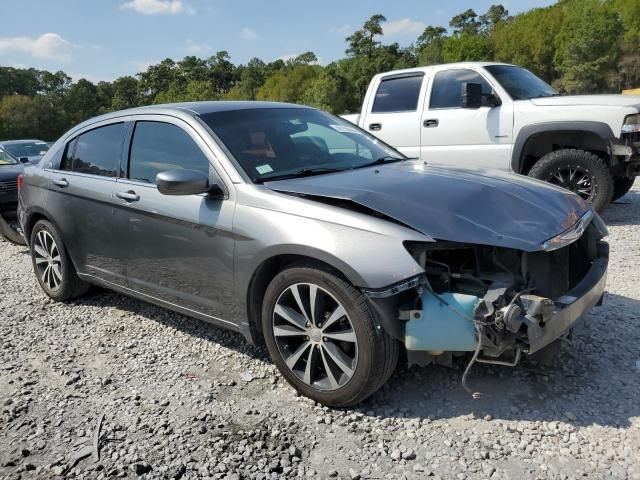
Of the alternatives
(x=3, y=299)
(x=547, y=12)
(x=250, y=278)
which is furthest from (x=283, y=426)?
(x=547, y=12)

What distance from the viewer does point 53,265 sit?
5023mm

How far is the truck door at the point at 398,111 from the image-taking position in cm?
761

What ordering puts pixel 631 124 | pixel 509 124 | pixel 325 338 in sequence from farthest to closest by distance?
pixel 509 124
pixel 631 124
pixel 325 338

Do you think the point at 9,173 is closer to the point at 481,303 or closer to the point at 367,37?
the point at 481,303

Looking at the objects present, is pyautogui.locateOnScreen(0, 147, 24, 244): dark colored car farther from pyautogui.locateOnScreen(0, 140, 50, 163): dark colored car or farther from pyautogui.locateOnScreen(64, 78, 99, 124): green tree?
pyautogui.locateOnScreen(64, 78, 99, 124): green tree

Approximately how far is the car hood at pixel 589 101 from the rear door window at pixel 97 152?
16.5 ft

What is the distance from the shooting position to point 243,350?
384 centimetres

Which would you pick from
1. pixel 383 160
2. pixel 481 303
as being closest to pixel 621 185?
pixel 383 160

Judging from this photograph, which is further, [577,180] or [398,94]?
[398,94]

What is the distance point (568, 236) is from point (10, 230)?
720cm

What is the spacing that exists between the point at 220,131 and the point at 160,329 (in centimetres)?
173

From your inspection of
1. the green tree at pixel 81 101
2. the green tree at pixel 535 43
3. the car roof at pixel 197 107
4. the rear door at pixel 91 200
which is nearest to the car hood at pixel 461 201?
the car roof at pixel 197 107

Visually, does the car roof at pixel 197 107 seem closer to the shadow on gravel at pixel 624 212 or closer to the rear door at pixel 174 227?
the rear door at pixel 174 227

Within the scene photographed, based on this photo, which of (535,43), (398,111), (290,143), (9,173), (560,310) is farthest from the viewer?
(535,43)
